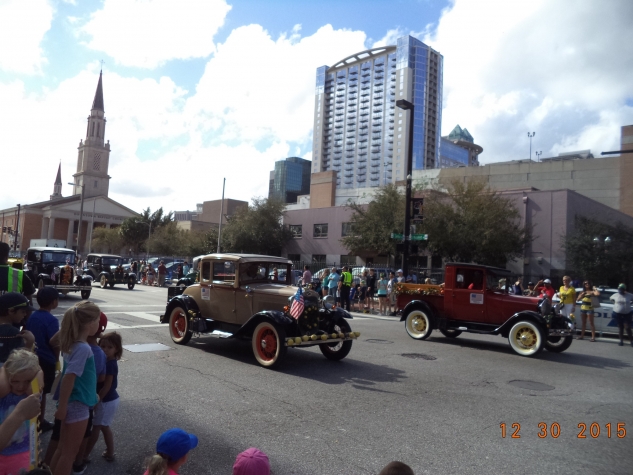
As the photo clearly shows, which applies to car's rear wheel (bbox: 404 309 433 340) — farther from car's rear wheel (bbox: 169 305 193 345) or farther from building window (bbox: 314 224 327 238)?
building window (bbox: 314 224 327 238)

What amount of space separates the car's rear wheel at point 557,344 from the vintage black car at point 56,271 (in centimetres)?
1595

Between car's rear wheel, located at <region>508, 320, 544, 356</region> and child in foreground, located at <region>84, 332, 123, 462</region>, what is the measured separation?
8.92 metres

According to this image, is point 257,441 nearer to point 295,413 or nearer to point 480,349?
point 295,413

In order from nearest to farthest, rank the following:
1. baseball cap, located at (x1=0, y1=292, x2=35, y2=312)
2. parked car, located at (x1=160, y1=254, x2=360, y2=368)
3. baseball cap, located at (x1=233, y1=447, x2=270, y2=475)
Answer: baseball cap, located at (x1=233, y1=447, x2=270, y2=475)
baseball cap, located at (x1=0, y1=292, x2=35, y2=312)
parked car, located at (x1=160, y1=254, x2=360, y2=368)

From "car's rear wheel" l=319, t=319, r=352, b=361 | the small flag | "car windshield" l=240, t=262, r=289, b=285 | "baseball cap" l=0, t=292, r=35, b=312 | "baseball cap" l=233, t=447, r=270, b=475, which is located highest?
"car windshield" l=240, t=262, r=289, b=285

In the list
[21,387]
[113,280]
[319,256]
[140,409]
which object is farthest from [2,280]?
[319,256]

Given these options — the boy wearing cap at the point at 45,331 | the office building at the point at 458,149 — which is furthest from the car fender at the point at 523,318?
the office building at the point at 458,149

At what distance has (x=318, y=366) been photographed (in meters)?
8.74

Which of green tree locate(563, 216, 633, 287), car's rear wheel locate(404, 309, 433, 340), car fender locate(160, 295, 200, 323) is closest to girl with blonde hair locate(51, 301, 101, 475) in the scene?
car fender locate(160, 295, 200, 323)

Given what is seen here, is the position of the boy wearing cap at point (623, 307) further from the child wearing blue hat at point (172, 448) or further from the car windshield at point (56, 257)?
the car windshield at point (56, 257)

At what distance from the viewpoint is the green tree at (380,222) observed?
35.2 m

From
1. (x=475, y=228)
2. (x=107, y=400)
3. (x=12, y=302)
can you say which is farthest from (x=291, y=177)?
(x=12, y=302)

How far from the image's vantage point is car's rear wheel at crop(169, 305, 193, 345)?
32.7 feet

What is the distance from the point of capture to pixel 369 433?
17.5 ft
